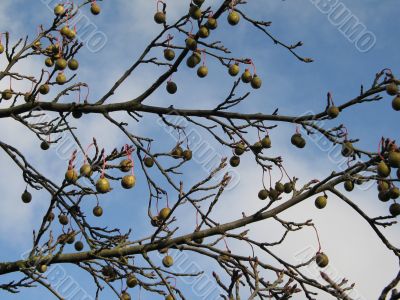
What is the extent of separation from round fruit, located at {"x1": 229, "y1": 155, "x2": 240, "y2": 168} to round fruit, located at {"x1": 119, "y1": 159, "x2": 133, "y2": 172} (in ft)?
3.51

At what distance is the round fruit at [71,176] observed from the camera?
14.9 feet

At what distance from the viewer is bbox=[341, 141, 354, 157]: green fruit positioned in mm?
4656

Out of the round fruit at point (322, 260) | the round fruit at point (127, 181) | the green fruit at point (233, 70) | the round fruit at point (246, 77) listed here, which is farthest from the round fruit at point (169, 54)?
the round fruit at point (322, 260)

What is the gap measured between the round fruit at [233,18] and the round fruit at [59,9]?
2542 mm

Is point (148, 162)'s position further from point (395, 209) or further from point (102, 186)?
point (395, 209)

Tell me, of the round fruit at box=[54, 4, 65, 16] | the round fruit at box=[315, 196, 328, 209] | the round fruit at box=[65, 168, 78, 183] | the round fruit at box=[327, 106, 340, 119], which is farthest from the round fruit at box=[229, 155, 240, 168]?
the round fruit at box=[54, 4, 65, 16]

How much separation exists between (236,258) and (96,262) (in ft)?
4.45

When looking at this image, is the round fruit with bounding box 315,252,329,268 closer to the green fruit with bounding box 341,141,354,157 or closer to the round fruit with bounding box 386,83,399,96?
the green fruit with bounding box 341,141,354,157

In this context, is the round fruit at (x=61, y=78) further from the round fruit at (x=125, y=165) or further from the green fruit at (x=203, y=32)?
the green fruit at (x=203, y=32)

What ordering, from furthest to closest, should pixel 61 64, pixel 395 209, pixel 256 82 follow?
pixel 61 64 < pixel 256 82 < pixel 395 209

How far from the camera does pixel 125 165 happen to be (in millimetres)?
5133

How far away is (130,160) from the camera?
5188 mm

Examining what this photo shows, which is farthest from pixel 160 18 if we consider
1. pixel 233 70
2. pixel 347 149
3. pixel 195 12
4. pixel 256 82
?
pixel 347 149

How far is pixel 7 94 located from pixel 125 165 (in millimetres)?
2480
